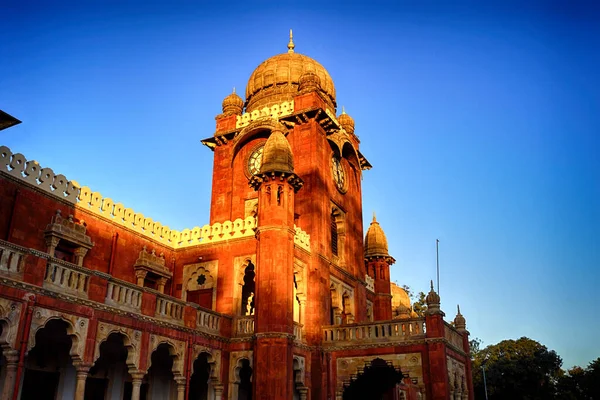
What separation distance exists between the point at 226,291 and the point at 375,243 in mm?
14801

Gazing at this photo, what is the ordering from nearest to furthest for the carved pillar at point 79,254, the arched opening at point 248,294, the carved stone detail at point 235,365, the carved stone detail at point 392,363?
1. the carved pillar at point 79,254
2. the carved stone detail at point 235,365
3. the carved stone detail at point 392,363
4. the arched opening at point 248,294

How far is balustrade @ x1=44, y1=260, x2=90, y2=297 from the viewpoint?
15852mm

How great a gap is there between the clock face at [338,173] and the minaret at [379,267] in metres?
6.18

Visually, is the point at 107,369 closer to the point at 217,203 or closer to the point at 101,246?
the point at 101,246

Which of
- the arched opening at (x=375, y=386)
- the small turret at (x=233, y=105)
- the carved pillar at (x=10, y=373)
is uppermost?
the small turret at (x=233, y=105)

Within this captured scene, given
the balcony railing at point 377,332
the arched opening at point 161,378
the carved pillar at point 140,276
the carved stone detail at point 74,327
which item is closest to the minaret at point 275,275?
the balcony railing at point 377,332

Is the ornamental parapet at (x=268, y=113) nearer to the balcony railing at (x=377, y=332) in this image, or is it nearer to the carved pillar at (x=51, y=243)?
the balcony railing at (x=377, y=332)

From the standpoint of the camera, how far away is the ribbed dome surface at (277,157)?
978 inches

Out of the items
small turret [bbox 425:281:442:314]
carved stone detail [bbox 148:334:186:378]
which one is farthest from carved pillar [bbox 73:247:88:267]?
small turret [bbox 425:281:442:314]

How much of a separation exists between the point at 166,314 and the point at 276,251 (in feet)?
17.4

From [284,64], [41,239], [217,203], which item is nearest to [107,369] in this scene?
[41,239]

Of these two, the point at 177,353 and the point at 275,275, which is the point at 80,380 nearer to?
Result: the point at 177,353

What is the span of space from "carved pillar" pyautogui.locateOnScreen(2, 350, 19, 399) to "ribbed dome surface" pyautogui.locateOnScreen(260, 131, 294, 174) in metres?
13.0

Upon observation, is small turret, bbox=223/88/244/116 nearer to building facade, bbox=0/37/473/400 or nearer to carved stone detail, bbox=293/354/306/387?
building facade, bbox=0/37/473/400
